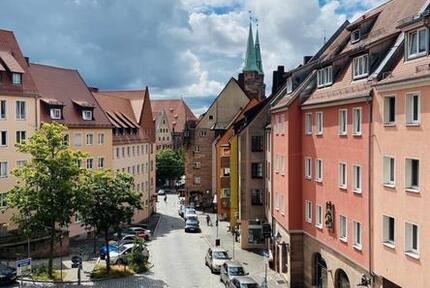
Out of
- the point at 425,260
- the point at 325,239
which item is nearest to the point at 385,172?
the point at 425,260

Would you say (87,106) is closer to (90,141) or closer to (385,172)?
(90,141)

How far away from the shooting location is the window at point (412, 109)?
23.0 m

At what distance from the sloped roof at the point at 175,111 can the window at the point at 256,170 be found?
11241 centimetres

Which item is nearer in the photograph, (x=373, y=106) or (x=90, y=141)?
(x=373, y=106)

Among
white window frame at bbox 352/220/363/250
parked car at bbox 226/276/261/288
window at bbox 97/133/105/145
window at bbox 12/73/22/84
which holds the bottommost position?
parked car at bbox 226/276/261/288

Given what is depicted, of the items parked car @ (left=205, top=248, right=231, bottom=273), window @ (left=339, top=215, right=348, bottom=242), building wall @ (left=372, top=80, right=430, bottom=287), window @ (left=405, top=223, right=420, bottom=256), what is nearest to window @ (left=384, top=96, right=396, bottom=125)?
building wall @ (left=372, top=80, right=430, bottom=287)

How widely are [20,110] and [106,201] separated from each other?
59.4 ft

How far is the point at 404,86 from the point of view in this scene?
23.3 metres

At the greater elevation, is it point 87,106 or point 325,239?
point 87,106

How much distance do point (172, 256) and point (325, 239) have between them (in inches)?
816

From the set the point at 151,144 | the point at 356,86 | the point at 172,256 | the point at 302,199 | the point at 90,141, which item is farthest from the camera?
the point at 151,144

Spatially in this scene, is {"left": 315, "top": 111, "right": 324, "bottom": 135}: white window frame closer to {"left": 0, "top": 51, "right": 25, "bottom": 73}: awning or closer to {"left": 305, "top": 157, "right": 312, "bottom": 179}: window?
{"left": 305, "top": 157, "right": 312, "bottom": 179}: window

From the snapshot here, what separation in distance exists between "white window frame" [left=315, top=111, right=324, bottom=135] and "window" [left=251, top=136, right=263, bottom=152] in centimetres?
1916

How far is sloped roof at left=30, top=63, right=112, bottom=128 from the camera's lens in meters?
62.5
